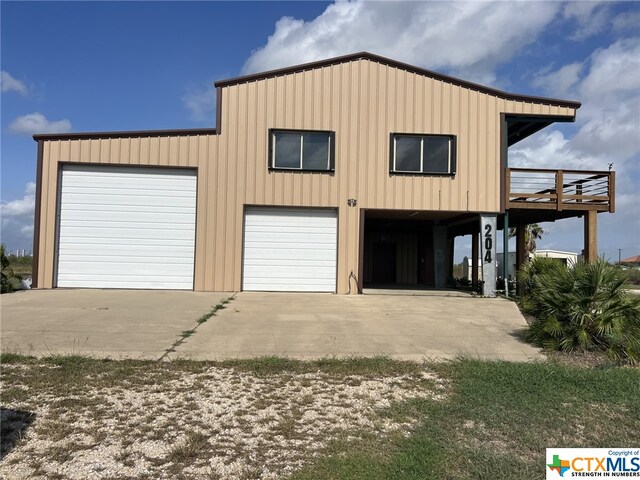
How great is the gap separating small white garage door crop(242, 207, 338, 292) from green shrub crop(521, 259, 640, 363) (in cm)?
794

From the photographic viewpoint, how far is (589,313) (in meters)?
8.23

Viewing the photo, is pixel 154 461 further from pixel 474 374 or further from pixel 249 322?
pixel 249 322

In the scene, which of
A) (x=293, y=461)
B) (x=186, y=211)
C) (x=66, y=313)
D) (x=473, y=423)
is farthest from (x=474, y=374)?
(x=186, y=211)

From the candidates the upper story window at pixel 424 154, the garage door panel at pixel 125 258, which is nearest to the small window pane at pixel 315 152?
the upper story window at pixel 424 154

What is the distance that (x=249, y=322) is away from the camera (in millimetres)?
10133

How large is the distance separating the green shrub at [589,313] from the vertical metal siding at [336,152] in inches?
299

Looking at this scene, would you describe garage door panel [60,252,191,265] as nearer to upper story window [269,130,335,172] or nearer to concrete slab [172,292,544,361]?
concrete slab [172,292,544,361]

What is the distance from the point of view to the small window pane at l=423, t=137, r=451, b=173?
1614 centimetres

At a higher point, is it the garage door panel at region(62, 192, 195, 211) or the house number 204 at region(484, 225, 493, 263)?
the garage door panel at region(62, 192, 195, 211)

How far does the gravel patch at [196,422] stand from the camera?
388 centimetres

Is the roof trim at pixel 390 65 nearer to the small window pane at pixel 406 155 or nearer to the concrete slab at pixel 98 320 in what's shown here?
the small window pane at pixel 406 155

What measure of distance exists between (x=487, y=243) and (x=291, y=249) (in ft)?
20.8

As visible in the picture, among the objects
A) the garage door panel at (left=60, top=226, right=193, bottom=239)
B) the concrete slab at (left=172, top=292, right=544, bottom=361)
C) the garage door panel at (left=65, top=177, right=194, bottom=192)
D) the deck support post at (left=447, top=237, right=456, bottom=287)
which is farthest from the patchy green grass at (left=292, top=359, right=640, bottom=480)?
the deck support post at (left=447, top=237, right=456, bottom=287)

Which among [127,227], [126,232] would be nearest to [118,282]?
[126,232]
